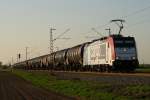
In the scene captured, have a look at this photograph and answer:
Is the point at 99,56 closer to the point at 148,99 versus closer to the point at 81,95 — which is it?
the point at 81,95

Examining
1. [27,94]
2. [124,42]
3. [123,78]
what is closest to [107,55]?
[124,42]

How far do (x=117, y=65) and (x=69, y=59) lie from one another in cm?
2810

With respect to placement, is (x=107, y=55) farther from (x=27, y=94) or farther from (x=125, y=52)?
(x=27, y=94)

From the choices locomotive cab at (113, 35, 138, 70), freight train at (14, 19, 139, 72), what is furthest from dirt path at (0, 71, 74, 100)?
freight train at (14, 19, 139, 72)

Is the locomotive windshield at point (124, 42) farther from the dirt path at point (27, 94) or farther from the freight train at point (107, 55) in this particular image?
the dirt path at point (27, 94)

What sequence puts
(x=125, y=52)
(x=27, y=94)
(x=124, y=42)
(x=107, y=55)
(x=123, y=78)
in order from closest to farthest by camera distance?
1. (x=27, y=94)
2. (x=123, y=78)
3. (x=125, y=52)
4. (x=124, y=42)
5. (x=107, y=55)

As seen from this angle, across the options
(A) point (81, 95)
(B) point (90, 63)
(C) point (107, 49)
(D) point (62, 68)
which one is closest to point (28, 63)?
(D) point (62, 68)

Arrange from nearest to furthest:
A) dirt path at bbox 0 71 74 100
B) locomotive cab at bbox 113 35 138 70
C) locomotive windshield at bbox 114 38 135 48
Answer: dirt path at bbox 0 71 74 100, locomotive cab at bbox 113 35 138 70, locomotive windshield at bbox 114 38 135 48

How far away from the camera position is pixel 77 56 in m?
65.6

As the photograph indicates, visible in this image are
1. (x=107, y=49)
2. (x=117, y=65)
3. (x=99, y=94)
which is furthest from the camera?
(x=107, y=49)

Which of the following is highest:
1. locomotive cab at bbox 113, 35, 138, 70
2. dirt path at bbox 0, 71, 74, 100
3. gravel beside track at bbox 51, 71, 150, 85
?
locomotive cab at bbox 113, 35, 138, 70

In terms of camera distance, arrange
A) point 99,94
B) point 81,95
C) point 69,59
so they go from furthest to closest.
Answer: point 69,59, point 81,95, point 99,94

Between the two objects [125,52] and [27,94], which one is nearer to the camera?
[27,94]

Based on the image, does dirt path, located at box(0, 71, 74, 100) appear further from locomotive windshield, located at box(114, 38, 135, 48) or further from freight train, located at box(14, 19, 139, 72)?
locomotive windshield, located at box(114, 38, 135, 48)
